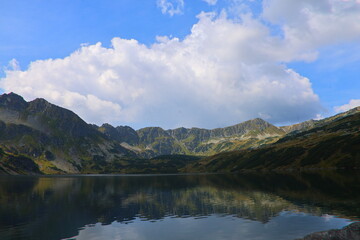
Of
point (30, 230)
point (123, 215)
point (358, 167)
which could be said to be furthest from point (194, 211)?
point (358, 167)

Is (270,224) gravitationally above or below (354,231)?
below

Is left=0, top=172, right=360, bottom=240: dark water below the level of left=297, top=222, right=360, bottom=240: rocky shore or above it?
below

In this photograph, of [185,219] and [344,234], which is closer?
[344,234]

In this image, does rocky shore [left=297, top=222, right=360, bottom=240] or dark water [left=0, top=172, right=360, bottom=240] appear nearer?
rocky shore [left=297, top=222, right=360, bottom=240]

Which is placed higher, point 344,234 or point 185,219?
point 344,234

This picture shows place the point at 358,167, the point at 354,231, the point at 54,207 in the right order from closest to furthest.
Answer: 1. the point at 354,231
2. the point at 54,207
3. the point at 358,167

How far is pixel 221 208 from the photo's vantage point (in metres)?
72.9

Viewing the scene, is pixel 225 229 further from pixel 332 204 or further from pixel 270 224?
pixel 332 204

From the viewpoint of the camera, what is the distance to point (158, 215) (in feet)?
219

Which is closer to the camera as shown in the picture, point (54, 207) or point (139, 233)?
point (139, 233)

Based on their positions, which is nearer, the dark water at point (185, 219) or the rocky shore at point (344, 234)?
the rocky shore at point (344, 234)

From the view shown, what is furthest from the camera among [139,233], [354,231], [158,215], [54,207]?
[54,207]

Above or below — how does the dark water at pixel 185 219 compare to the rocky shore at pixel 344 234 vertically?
below

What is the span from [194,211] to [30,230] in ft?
128
